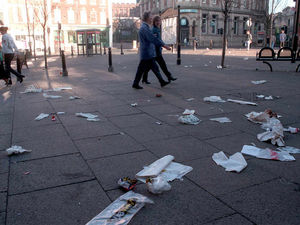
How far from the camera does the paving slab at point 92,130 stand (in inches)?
177

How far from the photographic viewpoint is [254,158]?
3.50 meters

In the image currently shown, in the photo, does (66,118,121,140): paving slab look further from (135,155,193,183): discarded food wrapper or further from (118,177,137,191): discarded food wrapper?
(118,177,137,191): discarded food wrapper

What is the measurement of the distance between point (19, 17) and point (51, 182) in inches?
2153

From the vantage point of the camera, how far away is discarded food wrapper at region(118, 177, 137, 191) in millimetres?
2769

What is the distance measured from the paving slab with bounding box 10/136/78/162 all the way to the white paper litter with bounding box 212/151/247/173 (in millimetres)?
1722

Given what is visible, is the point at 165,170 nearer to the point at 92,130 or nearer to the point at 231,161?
the point at 231,161

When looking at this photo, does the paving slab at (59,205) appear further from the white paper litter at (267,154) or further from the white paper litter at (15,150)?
the white paper litter at (267,154)

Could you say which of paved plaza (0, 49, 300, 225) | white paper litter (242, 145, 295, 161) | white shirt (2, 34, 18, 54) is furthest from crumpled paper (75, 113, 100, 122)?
white shirt (2, 34, 18, 54)

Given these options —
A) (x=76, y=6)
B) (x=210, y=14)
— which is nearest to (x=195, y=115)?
(x=210, y=14)

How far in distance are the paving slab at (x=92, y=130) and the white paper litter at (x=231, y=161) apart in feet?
5.48

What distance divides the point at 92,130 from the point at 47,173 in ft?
5.16

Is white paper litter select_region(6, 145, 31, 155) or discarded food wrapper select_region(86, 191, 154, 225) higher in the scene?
white paper litter select_region(6, 145, 31, 155)

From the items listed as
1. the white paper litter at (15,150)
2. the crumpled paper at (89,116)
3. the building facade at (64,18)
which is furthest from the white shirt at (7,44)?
the building facade at (64,18)

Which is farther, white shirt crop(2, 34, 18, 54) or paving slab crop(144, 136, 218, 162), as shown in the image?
white shirt crop(2, 34, 18, 54)
